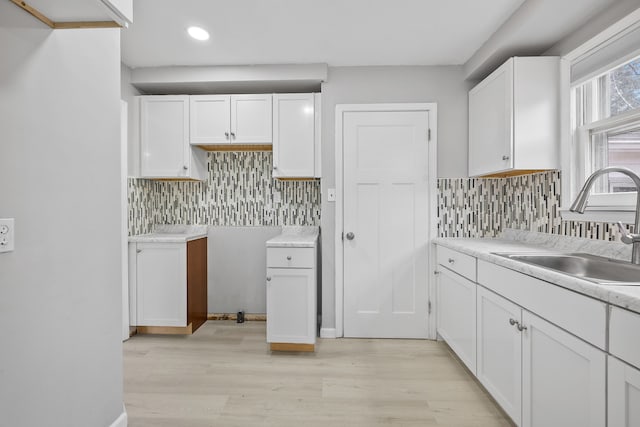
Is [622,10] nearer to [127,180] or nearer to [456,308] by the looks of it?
[456,308]

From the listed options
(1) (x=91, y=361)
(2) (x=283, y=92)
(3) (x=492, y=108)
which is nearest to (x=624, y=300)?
(3) (x=492, y=108)

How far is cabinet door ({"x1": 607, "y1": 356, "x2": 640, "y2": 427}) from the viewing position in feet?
3.14

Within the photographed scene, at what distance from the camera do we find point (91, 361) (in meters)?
1.44

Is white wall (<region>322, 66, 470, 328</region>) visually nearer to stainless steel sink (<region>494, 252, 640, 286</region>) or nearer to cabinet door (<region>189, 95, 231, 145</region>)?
cabinet door (<region>189, 95, 231, 145</region>)

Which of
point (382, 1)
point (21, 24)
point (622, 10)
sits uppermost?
point (382, 1)

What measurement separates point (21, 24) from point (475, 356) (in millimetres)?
2674

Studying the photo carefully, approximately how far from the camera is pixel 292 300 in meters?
2.53

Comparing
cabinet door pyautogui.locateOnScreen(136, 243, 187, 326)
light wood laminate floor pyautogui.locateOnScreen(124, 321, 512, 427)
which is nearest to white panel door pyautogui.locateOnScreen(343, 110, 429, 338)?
light wood laminate floor pyautogui.locateOnScreen(124, 321, 512, 427)

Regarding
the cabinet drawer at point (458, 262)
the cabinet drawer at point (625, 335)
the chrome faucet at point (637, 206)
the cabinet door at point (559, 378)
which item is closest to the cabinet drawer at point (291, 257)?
the cabinet drawer at point (458, 262)

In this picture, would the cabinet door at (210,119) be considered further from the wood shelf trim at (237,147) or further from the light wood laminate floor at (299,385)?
the light wood laminate floor at (299,385)

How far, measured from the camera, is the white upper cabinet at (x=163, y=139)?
300 centimetres

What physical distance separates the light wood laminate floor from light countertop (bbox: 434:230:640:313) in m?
0.87

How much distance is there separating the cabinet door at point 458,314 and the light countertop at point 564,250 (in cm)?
25

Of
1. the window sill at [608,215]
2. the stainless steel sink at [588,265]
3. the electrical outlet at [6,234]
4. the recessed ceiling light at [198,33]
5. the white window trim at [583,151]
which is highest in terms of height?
the recessed ceiling light at [198,33]
